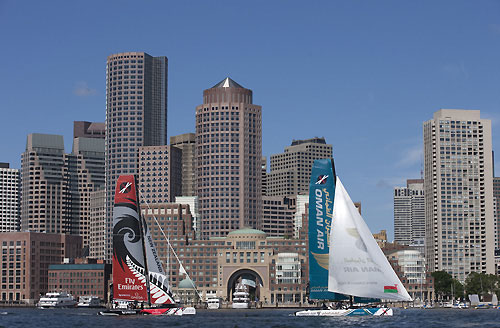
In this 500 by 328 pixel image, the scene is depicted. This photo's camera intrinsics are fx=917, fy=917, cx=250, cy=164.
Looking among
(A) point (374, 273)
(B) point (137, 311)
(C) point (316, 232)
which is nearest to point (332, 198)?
(C) point (316, 232)

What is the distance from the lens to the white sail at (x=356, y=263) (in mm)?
116250

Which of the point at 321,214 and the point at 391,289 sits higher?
the point at 321,214

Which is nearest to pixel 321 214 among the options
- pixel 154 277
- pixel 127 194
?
pixel 154 277

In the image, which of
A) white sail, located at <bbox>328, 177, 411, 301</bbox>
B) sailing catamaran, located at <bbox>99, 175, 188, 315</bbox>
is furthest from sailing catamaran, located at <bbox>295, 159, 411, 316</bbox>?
sailing catamaran, located at <bbox>99, 175, 188, 315</bbox>

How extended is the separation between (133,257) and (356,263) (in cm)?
3420

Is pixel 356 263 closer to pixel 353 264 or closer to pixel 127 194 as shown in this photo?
pixel 353 264

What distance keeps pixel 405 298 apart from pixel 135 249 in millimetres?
39908

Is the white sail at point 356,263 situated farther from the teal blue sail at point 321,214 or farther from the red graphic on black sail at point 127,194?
the red graphic on black sail at point 127,194

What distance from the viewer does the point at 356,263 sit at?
116500 mm

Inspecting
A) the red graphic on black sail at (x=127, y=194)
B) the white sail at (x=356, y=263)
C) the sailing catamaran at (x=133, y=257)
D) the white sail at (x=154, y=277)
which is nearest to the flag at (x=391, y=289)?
the white sail at (x=356, y=263)

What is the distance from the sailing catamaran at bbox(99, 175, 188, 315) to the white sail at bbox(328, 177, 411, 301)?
28583mm

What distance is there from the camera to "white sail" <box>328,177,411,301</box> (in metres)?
116

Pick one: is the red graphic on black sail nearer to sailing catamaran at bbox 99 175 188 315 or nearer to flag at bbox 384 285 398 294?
sailing catamaran at bbox 99 175 188 315

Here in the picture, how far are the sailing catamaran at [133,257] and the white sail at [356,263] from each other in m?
28.6
